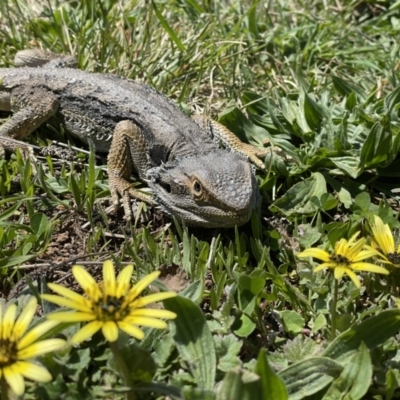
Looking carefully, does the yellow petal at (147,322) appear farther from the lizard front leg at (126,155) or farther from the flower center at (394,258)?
the lizard front leg at (126,155)

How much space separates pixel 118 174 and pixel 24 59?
1617 millimetres

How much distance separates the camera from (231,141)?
15.7ft

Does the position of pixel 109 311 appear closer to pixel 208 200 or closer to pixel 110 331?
pixel 110 331

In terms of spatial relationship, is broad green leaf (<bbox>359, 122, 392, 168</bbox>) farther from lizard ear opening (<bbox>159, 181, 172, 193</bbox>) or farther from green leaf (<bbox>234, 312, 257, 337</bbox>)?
green leaf (<bbox>234, 312, 257, 337</bbox>)

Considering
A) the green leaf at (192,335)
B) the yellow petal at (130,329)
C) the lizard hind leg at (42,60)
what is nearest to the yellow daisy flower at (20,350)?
Result: the yellow petal at (130,329)

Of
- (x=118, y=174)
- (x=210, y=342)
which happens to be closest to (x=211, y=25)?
(x=118, y=174)

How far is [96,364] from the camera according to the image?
2785 millimetres

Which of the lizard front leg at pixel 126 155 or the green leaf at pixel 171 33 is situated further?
the green leaf at pixel 171 33

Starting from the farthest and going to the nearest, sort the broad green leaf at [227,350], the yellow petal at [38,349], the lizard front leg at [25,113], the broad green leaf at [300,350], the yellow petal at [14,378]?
the lizard front leg at [25,113], the broad green leaf at [300,350], the broad green leaf at [227,350], the yellow petal at [38,349], the yellow petal at [14,378]

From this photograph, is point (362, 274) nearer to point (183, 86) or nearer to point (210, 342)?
point (210, 342)

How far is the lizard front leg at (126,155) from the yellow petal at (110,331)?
2.12 metres

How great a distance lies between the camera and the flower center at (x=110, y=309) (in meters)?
2.40

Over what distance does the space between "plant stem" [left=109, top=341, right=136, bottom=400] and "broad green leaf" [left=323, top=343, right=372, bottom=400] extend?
2.56ft

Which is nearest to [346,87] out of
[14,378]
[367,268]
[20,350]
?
[367,268]
